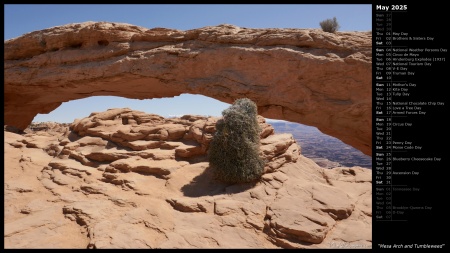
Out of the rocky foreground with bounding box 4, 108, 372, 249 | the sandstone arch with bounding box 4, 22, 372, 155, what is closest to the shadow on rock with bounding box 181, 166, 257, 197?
the rocky foreground with bounding box 4, 108, 372, 249

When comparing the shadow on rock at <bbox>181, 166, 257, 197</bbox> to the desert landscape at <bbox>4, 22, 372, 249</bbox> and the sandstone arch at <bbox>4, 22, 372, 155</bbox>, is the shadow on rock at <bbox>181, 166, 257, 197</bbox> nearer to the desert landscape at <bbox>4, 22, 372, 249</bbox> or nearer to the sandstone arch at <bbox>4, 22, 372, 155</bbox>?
the desert landscape at <bbox>4, 22, 372, 249</bbox>

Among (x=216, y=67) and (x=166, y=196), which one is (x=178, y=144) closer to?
(x=166, y=196)

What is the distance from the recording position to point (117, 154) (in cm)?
1199

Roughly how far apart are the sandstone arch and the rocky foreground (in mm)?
2047

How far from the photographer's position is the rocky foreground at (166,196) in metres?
7.50

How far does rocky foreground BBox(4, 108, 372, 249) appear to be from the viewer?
7.50 meters

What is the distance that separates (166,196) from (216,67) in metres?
7.45

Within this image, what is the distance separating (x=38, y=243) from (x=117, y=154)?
527cm

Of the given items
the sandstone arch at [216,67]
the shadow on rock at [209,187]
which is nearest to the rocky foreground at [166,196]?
the shadow on rock at [209,187]

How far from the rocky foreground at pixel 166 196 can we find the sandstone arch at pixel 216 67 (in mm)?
2047

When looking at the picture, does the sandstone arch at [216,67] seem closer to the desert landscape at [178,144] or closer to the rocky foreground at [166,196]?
the desert landscape at [178,144]
